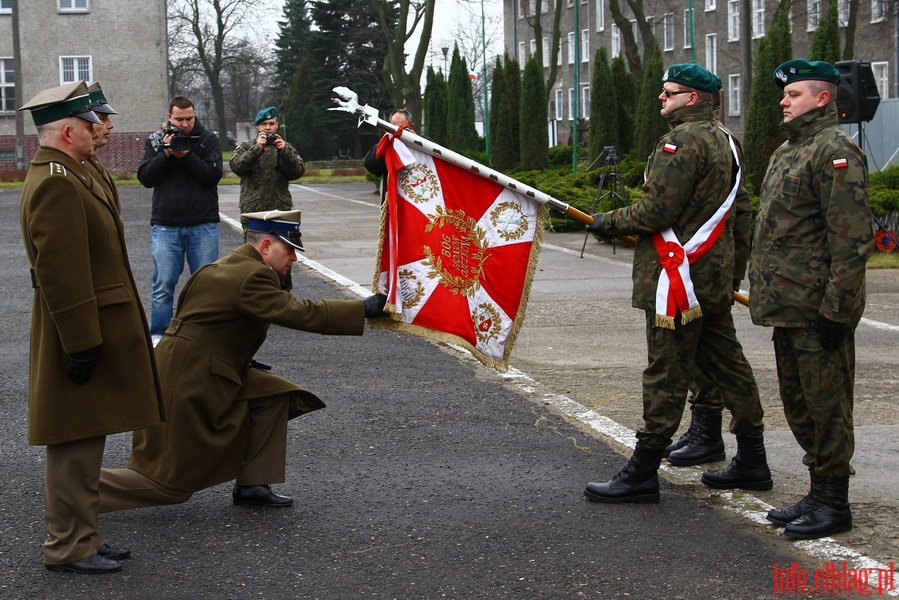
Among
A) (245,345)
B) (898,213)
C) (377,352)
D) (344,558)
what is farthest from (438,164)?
(898,213)

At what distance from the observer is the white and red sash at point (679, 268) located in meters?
5.54

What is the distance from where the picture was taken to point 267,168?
11305 mm

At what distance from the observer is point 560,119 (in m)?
79.2

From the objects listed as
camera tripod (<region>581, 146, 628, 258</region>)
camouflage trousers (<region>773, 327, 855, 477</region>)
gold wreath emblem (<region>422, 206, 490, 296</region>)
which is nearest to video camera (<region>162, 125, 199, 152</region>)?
gold wreath emblem (<region>422, 206, 490, 296</region>)

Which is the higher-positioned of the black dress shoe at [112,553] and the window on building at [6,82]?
the window on building at [6,82]

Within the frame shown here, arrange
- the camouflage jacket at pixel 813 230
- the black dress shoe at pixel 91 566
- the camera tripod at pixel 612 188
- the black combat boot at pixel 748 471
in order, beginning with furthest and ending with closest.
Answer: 1. the camera tripod at pixel 612 188
2. the black combat boot at pixel 748 471
3. the camouflage jacket at pixel 813 230
4. the black dress shoe at pixel 91 566

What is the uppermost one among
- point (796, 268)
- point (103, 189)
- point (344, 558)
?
point (103, 189)

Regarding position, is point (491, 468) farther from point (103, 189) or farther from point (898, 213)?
point (898, 213)

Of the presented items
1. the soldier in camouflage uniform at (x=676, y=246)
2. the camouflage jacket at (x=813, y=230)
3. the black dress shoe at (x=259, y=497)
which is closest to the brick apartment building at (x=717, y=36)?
the soldier in camouflage uniform at (x=676, y=246)

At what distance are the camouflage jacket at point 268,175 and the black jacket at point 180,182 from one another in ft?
4.20

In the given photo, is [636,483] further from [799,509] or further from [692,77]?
[692,77]

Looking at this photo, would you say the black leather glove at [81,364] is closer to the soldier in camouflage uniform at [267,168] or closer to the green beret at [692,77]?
the green beret at [692,77]

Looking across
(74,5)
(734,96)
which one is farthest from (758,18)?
(74,5)

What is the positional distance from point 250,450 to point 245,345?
20.5 inches
